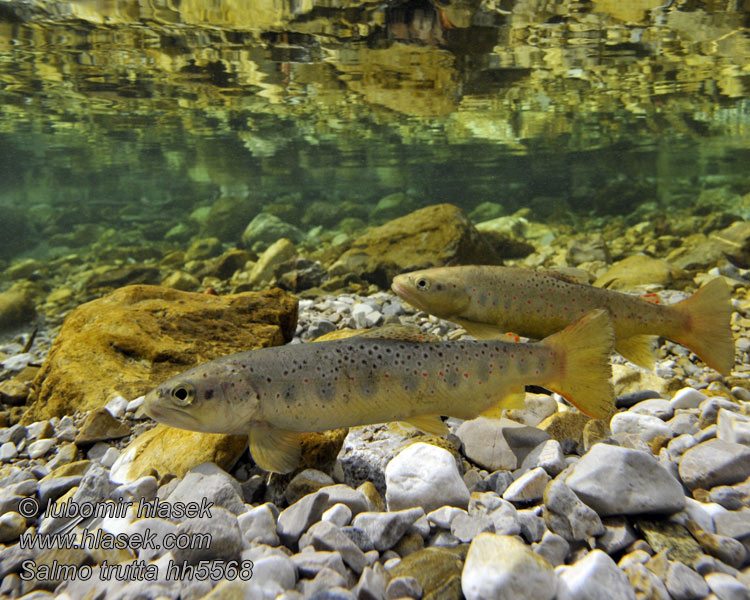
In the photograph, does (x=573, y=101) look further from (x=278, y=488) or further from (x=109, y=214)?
(x=109, y=214)

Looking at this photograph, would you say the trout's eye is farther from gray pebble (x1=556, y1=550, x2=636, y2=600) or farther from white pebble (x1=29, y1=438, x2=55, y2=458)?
gray pebble (x1=556, y1=550, x2=636, y2=600)

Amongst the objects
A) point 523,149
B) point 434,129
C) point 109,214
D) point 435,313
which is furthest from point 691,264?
point 109,214

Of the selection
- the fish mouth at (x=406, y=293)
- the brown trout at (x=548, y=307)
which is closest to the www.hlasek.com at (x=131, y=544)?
the fish mouth at (x=406, y=293)

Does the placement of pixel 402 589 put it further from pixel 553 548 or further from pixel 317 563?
pixel 553 548

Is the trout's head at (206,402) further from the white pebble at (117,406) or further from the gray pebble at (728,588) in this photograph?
the gray pebble at (728,588)

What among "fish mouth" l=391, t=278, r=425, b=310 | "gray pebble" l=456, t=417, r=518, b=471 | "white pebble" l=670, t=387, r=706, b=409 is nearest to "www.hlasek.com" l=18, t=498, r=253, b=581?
"gray pebble" l=456, t=417, r=518, b=471

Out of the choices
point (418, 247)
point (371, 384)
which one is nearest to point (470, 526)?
point (371, 384)
